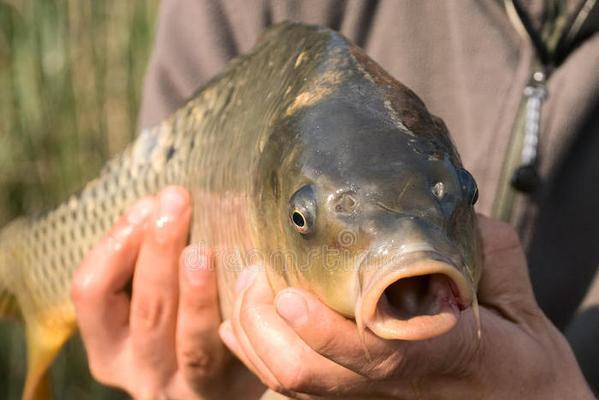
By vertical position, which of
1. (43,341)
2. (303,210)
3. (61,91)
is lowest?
(43,341)

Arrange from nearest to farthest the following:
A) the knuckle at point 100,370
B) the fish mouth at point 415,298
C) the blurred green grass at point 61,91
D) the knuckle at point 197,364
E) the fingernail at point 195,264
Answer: the fish mouth at point 415,298, the fingernail at point 195,264, the knuckle at point 197,364, the knuckle at point 100,370, the blurred green grass at point 61,91

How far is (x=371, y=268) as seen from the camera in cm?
69

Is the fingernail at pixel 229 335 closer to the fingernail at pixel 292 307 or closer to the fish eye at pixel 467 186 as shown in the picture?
the fingernail at pixel 292 307

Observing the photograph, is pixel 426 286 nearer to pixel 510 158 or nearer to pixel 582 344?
pixel 510 158

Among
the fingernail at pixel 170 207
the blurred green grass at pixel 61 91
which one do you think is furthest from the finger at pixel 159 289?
the blurred green grass at pixel 61 91

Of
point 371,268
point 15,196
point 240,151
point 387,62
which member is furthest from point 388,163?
point 15,196

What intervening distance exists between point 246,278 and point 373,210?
28 centimetres

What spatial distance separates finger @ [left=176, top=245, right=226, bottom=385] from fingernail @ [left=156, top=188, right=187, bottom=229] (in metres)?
0.06

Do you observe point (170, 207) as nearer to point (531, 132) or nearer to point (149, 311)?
point (149, 311)

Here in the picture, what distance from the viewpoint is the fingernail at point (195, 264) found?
3.74 ft

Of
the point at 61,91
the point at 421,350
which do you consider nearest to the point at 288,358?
the point at 421,350

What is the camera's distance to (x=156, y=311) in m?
1.28

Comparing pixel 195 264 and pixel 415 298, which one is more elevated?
pixel 415 298

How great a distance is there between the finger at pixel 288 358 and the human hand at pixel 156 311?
257 millimetres
